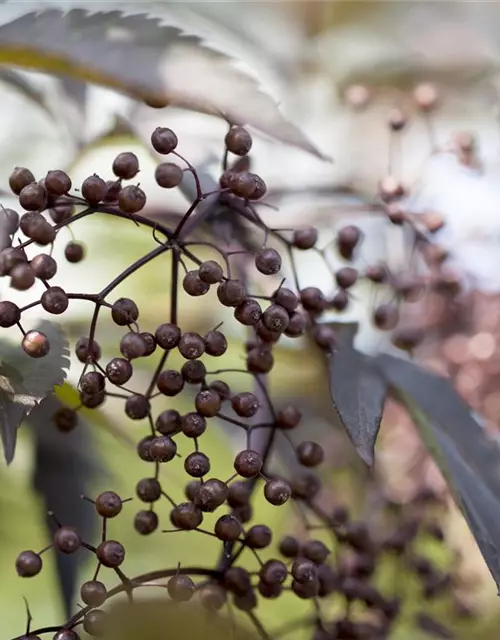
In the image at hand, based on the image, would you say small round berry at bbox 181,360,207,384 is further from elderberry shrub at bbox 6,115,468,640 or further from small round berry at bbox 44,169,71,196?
small round berry at bbox 44,169,71,196

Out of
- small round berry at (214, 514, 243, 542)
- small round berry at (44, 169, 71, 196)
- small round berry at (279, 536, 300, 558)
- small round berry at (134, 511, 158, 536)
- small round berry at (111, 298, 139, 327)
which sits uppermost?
small round berry at (44, 169, 71, 196)

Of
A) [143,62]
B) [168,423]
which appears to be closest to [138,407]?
[168,423]

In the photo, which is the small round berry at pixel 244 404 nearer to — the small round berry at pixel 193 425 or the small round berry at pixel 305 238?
the small round berry at pixel 193 425

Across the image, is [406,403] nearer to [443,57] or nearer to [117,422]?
[117,422]

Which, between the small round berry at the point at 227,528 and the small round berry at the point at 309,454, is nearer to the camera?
the small round berry at the point at 227,528

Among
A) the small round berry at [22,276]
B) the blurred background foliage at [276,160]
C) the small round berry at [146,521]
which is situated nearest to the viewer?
the small round berry at [22,276]

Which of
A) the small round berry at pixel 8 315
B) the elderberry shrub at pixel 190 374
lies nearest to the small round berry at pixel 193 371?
the elderberry shrub at pixel 190 374

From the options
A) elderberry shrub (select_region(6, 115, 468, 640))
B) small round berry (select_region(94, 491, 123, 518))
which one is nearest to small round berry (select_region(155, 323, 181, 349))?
elderberry shrub (select_region(6, 115, 468, 640))
